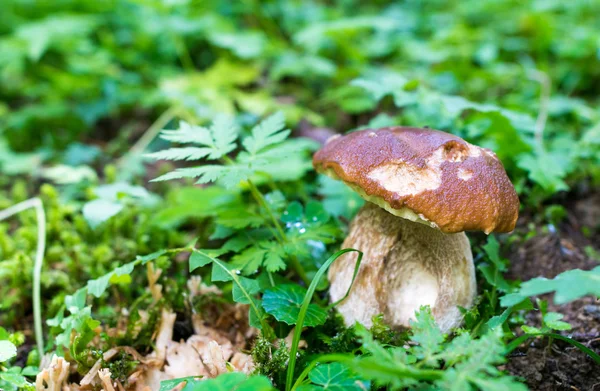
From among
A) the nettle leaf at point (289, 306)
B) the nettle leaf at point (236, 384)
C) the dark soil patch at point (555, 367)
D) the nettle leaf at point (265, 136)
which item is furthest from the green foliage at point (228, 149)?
the dark soil patch at point (555, 367)

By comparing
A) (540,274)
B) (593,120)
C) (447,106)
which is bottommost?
(540,274)

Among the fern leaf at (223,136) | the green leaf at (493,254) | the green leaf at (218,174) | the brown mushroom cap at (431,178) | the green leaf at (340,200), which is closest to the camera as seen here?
the brown mushroom cap at (431,178)

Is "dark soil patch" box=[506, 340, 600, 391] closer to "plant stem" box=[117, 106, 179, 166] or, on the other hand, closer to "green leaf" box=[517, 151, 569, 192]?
"green leaf" box=[517, 151, 569, 192]

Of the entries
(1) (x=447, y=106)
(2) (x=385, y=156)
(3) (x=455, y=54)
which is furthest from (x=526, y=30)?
(2) (x=385, y=156)

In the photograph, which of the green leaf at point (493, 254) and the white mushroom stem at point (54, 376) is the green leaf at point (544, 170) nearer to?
the green leaf at point (493, 254)

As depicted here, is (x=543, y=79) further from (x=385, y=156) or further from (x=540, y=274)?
(x=385, y=156)

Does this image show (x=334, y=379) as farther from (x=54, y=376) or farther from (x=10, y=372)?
(x=10, y=372)

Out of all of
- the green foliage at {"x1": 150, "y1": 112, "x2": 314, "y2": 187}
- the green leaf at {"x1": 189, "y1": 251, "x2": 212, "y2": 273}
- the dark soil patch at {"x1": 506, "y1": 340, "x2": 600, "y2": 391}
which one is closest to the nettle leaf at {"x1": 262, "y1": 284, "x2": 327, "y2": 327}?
the green leaf at {"x1": 189, "y1": 251, "x2": 212, "y2": 273}
